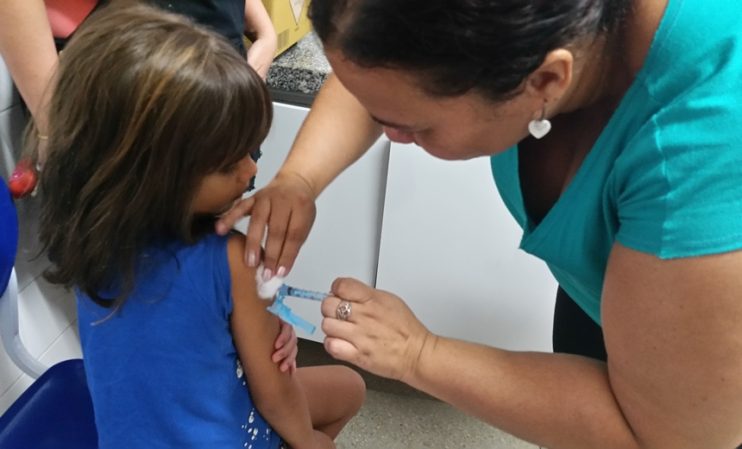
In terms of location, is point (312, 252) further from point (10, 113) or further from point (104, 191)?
point (104, 191)

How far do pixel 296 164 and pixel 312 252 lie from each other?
0.72 m

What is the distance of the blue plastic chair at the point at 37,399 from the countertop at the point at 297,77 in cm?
55

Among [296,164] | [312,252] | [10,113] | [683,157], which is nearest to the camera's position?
[683,157]

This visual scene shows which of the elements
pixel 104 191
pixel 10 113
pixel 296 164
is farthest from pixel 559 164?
pixel 10 113

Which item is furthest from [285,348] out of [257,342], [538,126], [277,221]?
[538,126]

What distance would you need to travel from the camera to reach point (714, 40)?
50 centimetres

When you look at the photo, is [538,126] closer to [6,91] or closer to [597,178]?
[597,178]

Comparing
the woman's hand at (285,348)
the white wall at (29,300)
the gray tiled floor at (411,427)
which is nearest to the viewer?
the woman's hand at (285,348)

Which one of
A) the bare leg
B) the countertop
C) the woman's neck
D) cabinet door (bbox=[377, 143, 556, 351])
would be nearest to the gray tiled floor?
cabinet door (bbox=[377, 143, 556, 351])

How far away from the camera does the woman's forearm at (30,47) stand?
0.85 meters

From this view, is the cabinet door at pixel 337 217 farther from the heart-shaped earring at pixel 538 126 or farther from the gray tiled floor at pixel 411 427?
Answer: the heart-shaped earring at pixel 538 126

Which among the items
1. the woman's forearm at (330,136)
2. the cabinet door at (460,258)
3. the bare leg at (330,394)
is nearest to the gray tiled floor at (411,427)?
the cabinet door at (460,258)

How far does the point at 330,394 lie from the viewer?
111 centimetres

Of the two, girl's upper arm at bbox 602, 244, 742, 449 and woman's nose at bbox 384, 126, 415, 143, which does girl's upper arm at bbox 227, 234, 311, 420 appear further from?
girl's upper arm at bbox 602, 244, 742, 449
